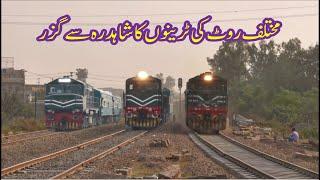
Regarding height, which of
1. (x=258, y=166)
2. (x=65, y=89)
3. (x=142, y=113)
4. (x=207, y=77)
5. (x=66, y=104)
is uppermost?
(x=207, y=77)

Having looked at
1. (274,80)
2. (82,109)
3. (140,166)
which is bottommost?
(140,166)

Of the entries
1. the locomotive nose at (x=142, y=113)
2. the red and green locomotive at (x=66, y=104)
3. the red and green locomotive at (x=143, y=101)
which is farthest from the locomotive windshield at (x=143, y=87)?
the red and green locomotive at (x=66, y=104)

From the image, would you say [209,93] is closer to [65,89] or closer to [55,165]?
[65,89]

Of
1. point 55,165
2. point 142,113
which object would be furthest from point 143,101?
point 55,165

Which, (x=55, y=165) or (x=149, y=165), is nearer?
(x=55, y=165)

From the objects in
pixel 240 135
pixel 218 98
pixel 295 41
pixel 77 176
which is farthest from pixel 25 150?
pixel 295 41

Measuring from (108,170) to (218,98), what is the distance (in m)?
18.1

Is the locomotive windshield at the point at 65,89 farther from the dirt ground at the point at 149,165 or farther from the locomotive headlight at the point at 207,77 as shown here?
the dirt ground at the point at 149,165

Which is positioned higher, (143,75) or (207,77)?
(143,75)

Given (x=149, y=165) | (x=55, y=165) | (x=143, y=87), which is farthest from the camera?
A: (x=143, y=87)

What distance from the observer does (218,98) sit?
31375 millimetres

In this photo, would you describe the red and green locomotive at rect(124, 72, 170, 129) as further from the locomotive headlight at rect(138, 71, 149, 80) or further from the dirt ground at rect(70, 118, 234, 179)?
the dirt ground at rect(70, 118, 234, 179)

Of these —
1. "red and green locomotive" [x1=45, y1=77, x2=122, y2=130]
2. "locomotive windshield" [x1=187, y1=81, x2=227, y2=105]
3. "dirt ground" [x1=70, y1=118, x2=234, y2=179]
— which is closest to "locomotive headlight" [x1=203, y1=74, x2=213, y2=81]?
"locomotive windshield" [x1=187, y1=81, x2=227, y2=105]

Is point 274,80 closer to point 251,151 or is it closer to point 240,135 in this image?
point 240,135
